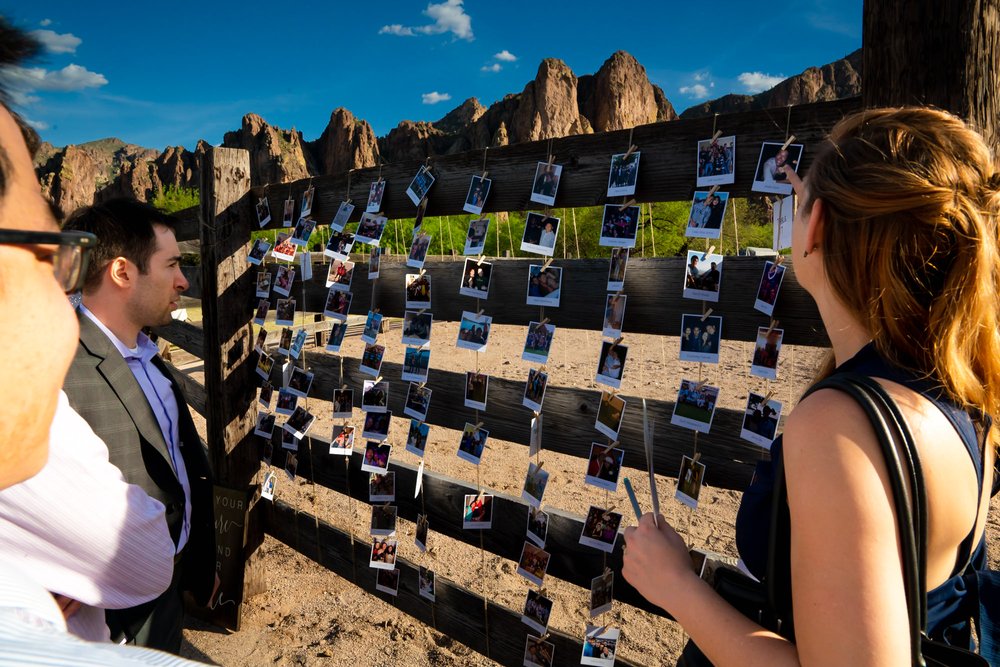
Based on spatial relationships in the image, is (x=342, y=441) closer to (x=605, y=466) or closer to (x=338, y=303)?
(x=338, y=303)

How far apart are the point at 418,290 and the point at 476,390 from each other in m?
0.49

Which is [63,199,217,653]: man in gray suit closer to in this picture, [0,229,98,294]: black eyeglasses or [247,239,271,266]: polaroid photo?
[247,239,271,266]: polaroid photo

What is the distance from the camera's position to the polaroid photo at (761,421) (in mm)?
1691

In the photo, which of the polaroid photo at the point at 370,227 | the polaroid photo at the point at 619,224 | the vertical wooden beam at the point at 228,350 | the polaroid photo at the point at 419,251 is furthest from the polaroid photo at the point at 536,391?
the vertical wooden beam at the point at 228,350

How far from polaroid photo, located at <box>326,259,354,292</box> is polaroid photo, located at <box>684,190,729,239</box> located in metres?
1.68

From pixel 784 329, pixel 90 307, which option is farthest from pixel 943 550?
pixel 90 307

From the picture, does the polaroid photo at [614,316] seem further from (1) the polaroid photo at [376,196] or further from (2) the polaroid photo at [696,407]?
(1) the polaroid photo at [376,196]

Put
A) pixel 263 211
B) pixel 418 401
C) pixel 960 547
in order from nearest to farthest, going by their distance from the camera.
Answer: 1. pixel 960 547
2. pixel 418 401
3. pixel 263 211

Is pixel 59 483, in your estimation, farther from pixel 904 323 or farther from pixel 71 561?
pixel 904 323

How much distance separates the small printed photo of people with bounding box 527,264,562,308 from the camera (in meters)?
2.08

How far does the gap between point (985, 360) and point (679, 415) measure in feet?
3.07

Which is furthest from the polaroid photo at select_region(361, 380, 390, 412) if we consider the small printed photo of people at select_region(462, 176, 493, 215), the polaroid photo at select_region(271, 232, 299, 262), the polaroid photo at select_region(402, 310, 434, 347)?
the small printed photo of people at select_region(462, 176, 493, 215)

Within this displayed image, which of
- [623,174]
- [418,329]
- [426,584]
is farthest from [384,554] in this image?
[623,174]

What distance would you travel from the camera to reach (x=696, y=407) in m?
1.83
